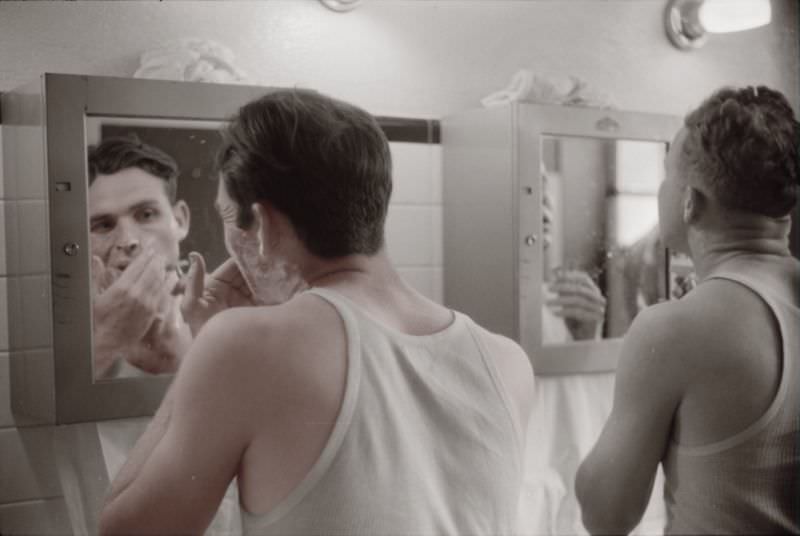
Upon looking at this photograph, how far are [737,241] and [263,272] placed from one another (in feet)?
1.39

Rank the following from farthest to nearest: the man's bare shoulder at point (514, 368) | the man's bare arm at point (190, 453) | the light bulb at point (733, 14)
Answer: the light bulb at point (733, 14), the man's bare shoulder at point (514, 368), the man's bare arm at point (190, 453)

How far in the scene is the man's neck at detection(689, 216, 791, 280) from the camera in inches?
28.8

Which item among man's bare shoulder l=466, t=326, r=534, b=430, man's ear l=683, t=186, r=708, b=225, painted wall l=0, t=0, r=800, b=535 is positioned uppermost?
painted wall l=0, t=0, r=800, b=535

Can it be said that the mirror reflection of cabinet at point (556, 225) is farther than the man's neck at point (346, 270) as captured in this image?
Yes

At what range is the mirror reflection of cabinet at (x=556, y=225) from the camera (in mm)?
766

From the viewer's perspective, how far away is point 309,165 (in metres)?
0.59

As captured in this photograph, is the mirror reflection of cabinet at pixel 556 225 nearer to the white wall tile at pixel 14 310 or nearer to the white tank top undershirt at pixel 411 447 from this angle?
the white tank top undershirt at pixel 411 447

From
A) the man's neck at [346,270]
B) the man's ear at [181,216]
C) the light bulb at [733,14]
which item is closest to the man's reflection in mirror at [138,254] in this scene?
the man's ear at [181,216]

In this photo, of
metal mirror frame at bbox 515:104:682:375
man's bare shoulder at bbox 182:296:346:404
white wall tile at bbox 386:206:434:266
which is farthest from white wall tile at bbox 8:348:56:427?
metal mirror frame at bbox 515:104:682:375

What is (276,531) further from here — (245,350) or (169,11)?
(169,11)

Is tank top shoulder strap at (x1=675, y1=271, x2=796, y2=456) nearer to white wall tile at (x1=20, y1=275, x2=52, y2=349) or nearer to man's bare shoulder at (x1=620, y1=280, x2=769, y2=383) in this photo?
Result: man's bare shoulder at (x1=620, y1=280, x2=769, y2=383)

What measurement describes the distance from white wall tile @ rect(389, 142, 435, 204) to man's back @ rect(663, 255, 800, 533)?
257 millimetres

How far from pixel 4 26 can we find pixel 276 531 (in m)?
0.41

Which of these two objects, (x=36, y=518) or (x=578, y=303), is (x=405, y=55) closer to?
(x=578, y=303)
